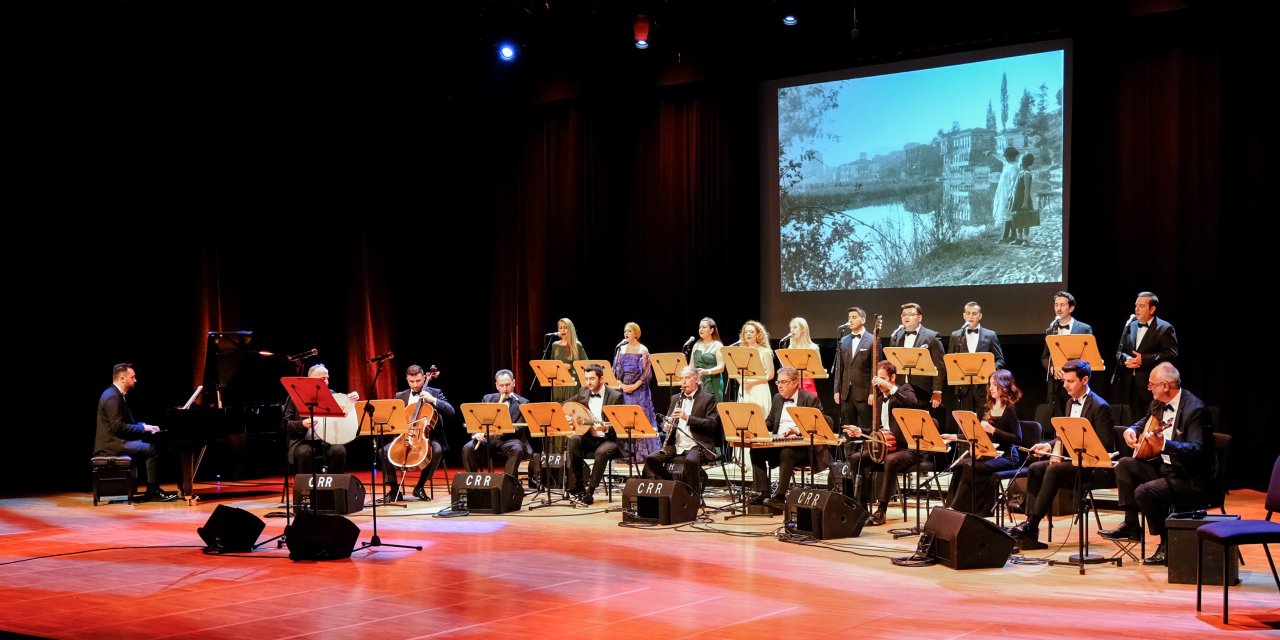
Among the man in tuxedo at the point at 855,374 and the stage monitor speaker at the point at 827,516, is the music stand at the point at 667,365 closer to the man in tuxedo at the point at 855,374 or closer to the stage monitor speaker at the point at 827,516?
the man in tuxedo at the point at 855,374

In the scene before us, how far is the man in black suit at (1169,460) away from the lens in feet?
22.4

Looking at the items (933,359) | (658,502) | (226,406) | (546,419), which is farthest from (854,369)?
(226,406)

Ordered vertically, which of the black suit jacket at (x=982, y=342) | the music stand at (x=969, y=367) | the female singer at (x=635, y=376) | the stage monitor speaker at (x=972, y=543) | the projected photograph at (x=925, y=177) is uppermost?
the projected photograph at (x=925, y=177)

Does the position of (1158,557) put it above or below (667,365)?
below

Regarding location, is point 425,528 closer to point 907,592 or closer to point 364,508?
point 364,508

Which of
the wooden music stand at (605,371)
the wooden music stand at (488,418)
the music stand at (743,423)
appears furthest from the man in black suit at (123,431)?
the music stand at (743,423)

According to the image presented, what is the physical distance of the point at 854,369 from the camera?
415 inches

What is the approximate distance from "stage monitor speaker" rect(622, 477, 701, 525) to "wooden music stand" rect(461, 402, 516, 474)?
151 centimetres

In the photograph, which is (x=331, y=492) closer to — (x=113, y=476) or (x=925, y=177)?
(x=113, y=476)

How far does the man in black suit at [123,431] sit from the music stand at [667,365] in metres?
4.70

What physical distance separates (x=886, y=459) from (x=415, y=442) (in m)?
4.20

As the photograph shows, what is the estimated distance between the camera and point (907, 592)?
20.3 feet

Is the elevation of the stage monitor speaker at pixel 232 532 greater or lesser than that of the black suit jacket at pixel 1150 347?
lesser

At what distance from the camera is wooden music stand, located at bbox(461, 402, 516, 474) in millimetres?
10141
